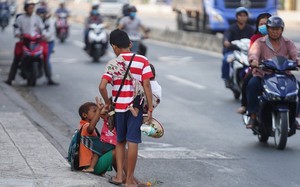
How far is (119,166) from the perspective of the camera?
9750 millimetres

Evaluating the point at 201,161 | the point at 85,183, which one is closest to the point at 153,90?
the point at 85,183

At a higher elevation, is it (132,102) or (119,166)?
(132,102)

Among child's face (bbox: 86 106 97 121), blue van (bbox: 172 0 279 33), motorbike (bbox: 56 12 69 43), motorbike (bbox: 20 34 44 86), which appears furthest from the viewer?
motorbike (bbox: 56 12 69 43)

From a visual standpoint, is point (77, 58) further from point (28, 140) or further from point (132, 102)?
point (132, 102)

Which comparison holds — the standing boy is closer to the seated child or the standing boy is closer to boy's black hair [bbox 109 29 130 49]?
boy's black hair [bbox 109 29 130 49]

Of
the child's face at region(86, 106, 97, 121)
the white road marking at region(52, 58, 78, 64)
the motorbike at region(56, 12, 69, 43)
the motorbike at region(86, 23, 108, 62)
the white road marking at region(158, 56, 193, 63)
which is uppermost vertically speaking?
the child's face at region(86, 106, 97, 121)

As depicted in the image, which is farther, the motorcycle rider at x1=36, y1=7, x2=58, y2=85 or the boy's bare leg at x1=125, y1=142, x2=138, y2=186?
the motorcycle rider at x1=36, y1=7, x2=58, y2=85

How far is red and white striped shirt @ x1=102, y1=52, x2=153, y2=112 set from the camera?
9.48 metres

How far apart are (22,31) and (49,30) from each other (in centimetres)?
114

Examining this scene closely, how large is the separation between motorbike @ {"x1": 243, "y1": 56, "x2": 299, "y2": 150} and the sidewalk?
2835 mm

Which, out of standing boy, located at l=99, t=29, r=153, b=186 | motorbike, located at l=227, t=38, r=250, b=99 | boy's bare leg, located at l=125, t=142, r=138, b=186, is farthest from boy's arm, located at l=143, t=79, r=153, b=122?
motorbike, located at l=227, t=38, r=250, b=99

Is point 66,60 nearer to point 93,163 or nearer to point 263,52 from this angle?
point 263,52

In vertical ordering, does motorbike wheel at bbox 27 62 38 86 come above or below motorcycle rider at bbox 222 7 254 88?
below

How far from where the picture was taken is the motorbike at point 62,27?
4066cm
